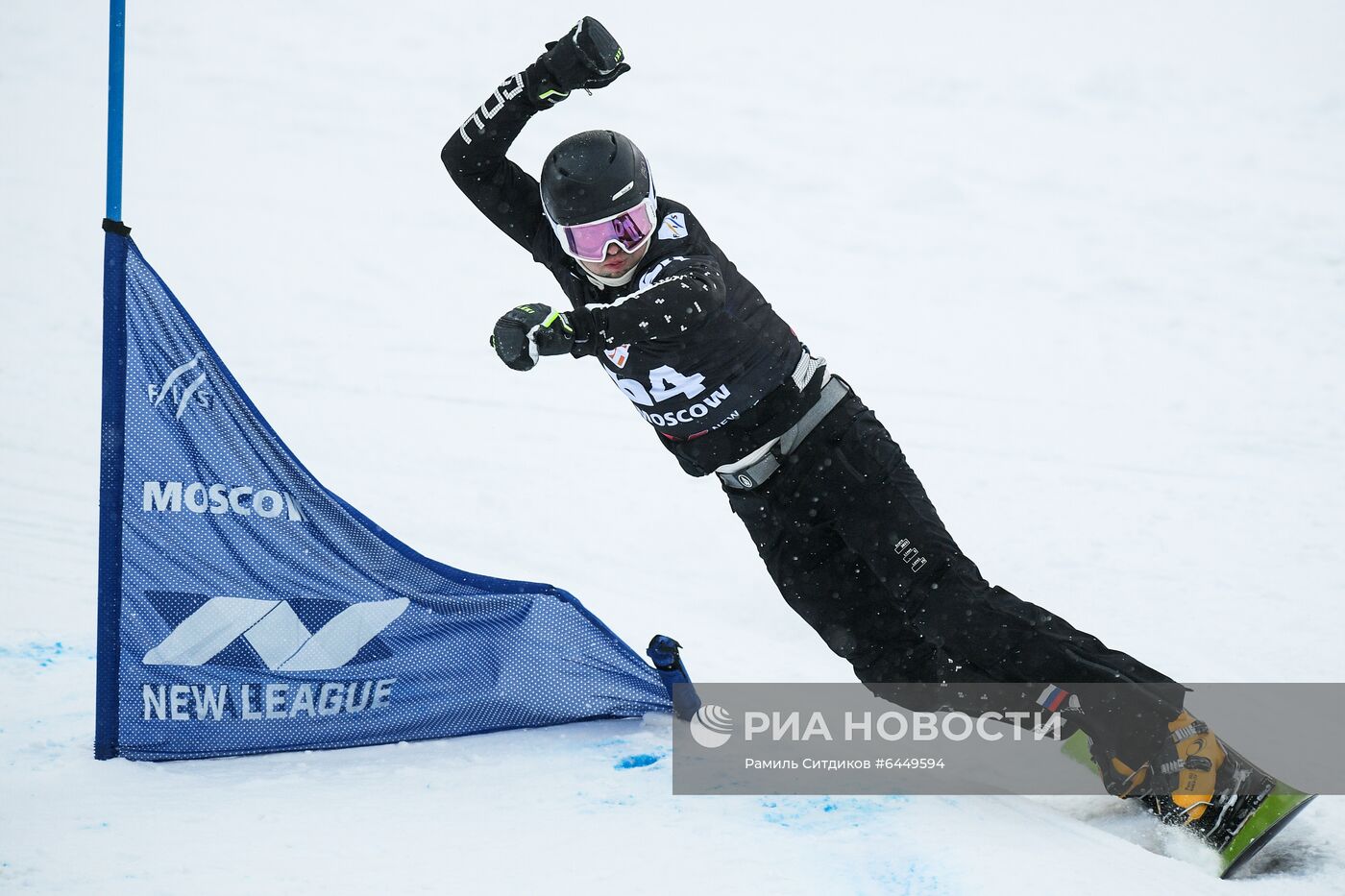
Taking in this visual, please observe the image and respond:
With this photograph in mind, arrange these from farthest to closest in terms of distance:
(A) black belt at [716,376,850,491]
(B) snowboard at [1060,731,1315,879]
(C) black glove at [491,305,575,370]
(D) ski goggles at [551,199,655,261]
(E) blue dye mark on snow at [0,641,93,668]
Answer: (E) blue dye mark on snow at [0,641,93,668]
(A) black belt at [716,376,850,491]
(D) ski goggles at [551,199,655,261]
(B) snowboard at [1060,731,1315,879]
(C) black glove at [491,305,575,370]

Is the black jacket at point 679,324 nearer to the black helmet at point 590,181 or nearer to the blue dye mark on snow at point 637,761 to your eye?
the black helmet at point 590,181

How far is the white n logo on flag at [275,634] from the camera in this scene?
11.5ft

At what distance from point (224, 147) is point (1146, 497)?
25.4ft

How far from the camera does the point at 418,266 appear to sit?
28.6ft

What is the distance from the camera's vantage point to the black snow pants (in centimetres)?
352

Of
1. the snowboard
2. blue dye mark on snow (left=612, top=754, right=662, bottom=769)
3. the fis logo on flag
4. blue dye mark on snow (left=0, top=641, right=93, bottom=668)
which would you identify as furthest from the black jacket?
blue dye mark on snow (left=0, top=641, right=93, bottom=668)

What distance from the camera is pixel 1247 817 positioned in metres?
3.32

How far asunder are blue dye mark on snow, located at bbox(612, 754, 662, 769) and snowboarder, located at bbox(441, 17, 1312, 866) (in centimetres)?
69

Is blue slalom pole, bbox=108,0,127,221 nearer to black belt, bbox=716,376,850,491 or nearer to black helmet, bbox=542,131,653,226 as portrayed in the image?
black helmet, bbox=542,131,653,226

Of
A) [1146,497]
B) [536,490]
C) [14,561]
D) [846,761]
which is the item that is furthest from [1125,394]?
[14,561]

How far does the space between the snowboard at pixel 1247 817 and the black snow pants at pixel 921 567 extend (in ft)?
0.73

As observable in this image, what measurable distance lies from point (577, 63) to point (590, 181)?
438mm

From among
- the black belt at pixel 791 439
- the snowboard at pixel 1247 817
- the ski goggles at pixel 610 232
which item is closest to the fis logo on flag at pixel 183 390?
the ski goggles at pixel 610 232

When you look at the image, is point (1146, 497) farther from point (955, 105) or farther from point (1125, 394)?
point (955, 105)
